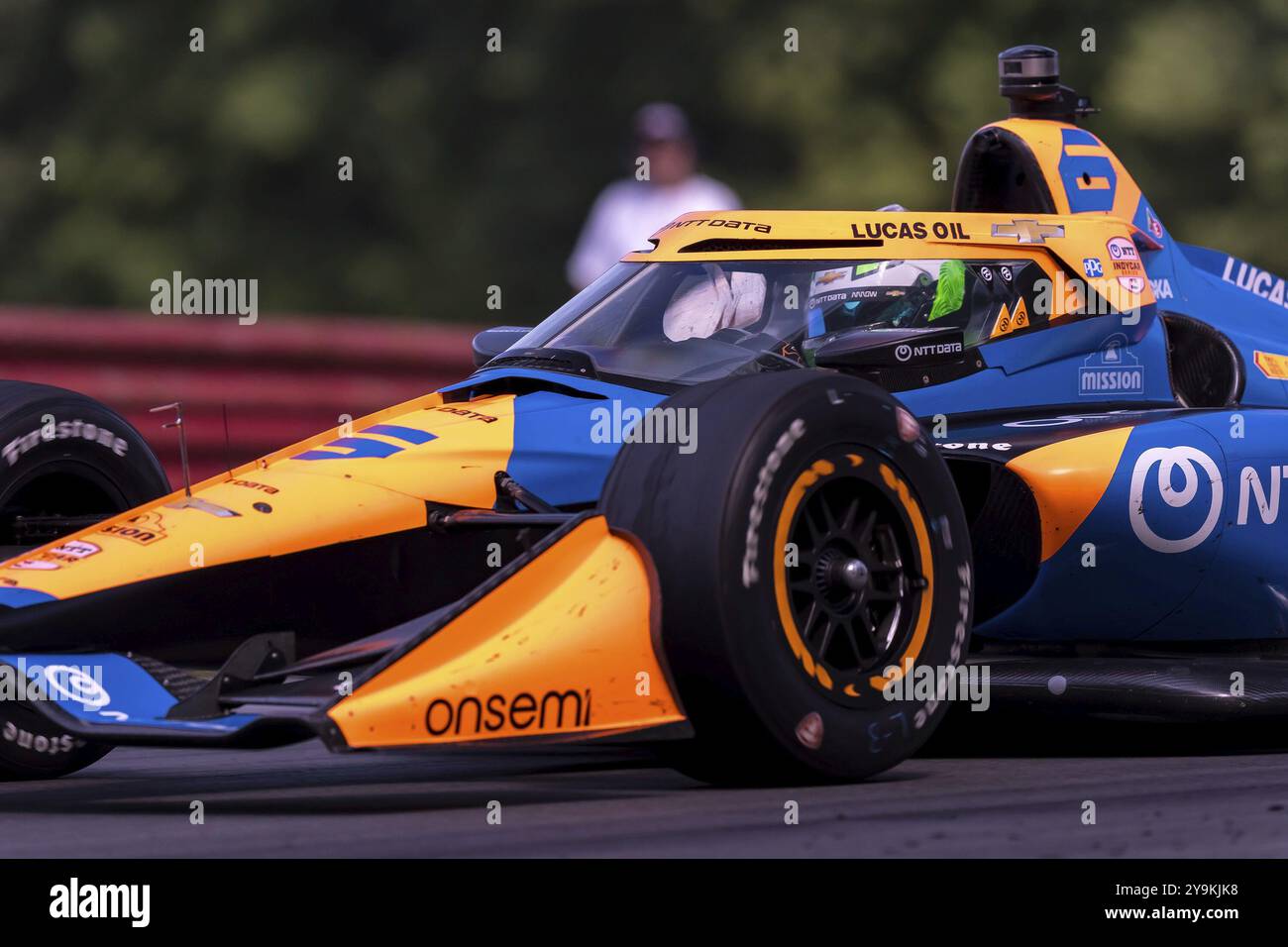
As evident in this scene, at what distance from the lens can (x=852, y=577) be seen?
5.62 m

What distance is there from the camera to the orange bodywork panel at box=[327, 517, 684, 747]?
5.15 meters

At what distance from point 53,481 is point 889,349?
2.40 meters

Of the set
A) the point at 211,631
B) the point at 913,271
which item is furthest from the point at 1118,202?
the point at 211,631

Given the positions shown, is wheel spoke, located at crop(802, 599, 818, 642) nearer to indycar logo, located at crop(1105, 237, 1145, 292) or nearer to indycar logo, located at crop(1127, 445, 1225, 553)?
indycar logo, located at crop(1127, 445, 1225, 553)

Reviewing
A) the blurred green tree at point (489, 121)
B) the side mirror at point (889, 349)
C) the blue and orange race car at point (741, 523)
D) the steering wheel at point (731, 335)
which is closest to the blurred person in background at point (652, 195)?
the blue and orange race car at point (741, 523)

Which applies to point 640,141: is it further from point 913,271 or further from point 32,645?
point 32,645

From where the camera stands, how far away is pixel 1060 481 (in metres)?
6.34

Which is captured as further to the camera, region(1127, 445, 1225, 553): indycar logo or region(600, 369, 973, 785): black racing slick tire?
region(1127, 445, 1225, 553): indycar logo

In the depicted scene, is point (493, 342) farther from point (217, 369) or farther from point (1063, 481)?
point (217, 369)

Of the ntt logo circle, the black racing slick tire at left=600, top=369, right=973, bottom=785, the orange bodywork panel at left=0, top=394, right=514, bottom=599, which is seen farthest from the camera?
the orange bodywork panel at left=0, top=394, right=514, bottom=599

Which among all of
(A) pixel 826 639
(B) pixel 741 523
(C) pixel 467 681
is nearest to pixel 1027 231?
(A) pixel 826 639

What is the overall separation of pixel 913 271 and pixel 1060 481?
0.94 m

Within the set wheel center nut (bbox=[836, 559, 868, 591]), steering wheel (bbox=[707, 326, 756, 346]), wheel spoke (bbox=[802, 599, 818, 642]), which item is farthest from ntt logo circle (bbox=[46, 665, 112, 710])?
steering wheel (bbox=[707, 326, 756, 346])

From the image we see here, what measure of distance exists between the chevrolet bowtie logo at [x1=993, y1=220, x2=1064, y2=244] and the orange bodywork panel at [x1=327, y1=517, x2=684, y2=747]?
2255mm
